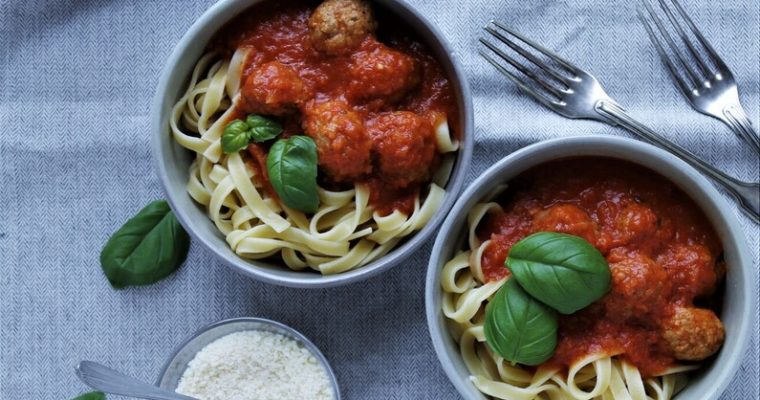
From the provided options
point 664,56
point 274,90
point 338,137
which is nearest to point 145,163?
point 274,90

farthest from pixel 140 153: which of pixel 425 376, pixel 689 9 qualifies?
pixel 689 9

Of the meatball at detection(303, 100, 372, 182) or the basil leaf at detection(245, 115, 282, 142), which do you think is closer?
the meatball at detection(303, 100, 372, 182)

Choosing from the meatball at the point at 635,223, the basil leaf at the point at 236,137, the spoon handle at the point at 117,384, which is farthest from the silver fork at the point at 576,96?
the spoon handle at the point at 117,384

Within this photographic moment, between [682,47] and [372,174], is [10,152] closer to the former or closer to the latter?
[372,174]

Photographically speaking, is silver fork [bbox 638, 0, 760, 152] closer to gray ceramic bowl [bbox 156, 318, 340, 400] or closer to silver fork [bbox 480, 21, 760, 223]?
silver fork [bbox 480, 21, 760, 223]

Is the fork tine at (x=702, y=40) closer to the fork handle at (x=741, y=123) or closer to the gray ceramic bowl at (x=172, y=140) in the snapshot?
the fork handle at (x=741, y=123)

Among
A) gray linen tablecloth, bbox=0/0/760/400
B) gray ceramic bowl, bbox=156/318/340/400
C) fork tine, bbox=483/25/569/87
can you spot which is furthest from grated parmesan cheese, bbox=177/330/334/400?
fork tine, bbox=483/25/569/87
